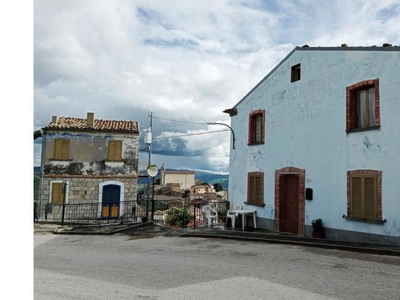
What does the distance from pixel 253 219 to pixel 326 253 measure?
541 centimetres

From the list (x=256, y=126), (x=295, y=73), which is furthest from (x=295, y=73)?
(x=256, y=126)

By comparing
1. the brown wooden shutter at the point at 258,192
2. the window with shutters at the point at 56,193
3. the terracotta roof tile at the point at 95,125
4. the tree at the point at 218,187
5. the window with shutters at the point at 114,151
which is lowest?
the tree at the point at 218,187

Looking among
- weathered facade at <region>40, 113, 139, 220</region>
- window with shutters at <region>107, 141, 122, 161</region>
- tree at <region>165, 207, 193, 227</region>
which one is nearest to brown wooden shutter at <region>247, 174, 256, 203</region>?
tree at <region>165, 207, 193, 227</region>

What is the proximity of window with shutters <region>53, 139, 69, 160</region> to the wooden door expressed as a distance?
47.1 ft

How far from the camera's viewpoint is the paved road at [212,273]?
5086mm

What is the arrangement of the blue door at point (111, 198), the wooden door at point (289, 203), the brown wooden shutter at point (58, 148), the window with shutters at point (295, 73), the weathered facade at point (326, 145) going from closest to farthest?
the weathered facade at point (326, 145) → the wooden door at point (289, 203) → the window with shutters at point (295, 73) → the brown wooden shutter at point (58, 148) → the blue door at point (111, 198)

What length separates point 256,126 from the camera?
14.1 m

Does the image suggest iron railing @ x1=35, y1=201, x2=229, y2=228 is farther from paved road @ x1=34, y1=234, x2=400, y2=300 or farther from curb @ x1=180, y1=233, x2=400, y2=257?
paved road @ x1=34, y1=234, x2=400, y2=300

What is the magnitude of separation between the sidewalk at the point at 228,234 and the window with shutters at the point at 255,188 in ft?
4.13

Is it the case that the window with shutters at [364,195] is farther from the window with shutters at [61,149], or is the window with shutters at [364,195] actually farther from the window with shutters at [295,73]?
the window with shutters at [61,149]

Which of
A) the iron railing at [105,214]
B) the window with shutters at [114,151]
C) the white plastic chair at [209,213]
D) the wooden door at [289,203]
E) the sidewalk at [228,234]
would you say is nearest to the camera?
the sidewalk at [228,234]

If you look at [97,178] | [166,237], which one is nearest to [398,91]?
[166,237]

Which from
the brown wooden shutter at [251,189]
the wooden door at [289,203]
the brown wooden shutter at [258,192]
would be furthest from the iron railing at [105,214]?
the wooden door at [289,203]
